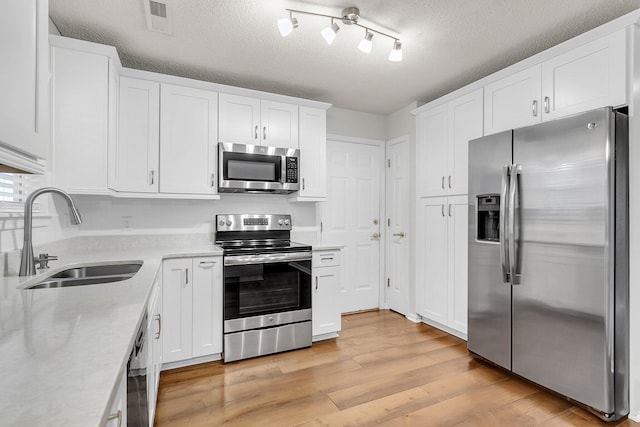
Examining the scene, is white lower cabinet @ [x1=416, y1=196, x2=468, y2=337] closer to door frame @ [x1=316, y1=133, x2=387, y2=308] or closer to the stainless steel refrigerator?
the stainless steel refrigerator

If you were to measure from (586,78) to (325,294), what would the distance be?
254cm

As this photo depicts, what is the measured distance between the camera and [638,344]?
1856mm

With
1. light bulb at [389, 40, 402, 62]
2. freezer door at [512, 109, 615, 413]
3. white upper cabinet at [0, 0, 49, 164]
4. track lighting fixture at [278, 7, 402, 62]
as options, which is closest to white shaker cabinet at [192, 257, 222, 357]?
white upper cabinet at [0, 0, 49, 164]

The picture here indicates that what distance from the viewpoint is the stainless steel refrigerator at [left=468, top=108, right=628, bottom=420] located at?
1.85 meters

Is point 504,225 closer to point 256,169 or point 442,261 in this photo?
point 442,261

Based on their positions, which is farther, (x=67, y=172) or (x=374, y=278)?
(x=374, y=278)

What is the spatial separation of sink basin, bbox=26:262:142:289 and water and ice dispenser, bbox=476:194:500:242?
8.28 ft

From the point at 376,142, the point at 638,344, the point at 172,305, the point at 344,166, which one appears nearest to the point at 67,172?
the point at 172,305

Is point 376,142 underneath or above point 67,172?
above

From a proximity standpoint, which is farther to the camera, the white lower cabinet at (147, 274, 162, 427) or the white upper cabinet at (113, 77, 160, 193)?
the white upper cabinet at (113, 77, 160, 193)

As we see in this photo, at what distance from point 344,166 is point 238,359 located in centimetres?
239

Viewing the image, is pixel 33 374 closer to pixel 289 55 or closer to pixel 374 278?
pixel 289 55

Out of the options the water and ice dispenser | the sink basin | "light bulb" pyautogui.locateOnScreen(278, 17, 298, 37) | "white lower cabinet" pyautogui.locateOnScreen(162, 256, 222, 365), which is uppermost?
"light bulb" pyautogui.locateOnScreen(278, 17, 298, 37)

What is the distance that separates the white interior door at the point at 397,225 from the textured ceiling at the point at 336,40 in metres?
0.92
